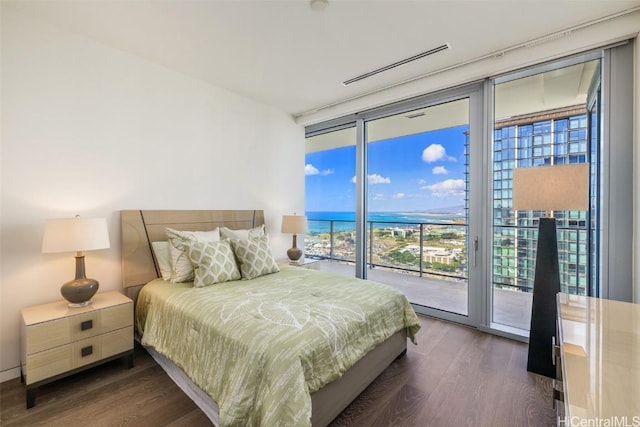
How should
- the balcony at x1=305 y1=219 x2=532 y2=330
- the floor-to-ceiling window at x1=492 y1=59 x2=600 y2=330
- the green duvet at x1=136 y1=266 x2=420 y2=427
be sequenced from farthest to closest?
the balcony at x1=305 y1=219 x2=532 y2=330 < the floor-to-ceiling window at x1=492 y1=59 x2=600 y2=330 < the green duvet at x1=136 y1=266 x2=420 y2=427

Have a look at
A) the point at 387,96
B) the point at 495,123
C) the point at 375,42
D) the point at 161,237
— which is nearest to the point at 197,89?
the point at 161,237

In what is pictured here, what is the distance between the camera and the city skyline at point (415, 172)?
11.6 ft

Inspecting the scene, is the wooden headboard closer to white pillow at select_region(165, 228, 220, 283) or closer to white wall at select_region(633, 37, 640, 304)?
white pillow at select_region(165, 228, 220, 283)

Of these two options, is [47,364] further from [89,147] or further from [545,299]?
[545,299]

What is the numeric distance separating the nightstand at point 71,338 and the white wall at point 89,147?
0.38 m

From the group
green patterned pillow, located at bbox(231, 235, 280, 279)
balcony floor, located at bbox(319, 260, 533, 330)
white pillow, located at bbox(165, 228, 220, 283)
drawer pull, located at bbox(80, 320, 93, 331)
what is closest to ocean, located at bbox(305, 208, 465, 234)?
balcony floor, located at bbox(319, 260, 533, 330)

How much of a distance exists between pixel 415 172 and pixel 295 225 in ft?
6.48

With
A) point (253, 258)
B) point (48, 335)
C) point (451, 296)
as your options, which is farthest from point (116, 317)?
point (451, 296)

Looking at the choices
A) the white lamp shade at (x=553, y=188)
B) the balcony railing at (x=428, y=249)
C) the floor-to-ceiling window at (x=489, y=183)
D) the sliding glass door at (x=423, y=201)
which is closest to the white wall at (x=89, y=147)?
the floor-to-ceiling window at (x=489, y=183)

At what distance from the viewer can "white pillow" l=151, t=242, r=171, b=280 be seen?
267 cm

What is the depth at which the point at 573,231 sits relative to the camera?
9.39 feet

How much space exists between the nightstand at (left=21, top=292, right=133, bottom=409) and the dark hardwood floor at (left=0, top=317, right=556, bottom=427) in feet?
0.44

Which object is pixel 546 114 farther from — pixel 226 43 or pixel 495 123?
pixel 226 43

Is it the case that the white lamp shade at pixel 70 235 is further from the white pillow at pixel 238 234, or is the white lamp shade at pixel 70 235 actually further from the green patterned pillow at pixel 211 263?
the white pillow at pixel 238 234
